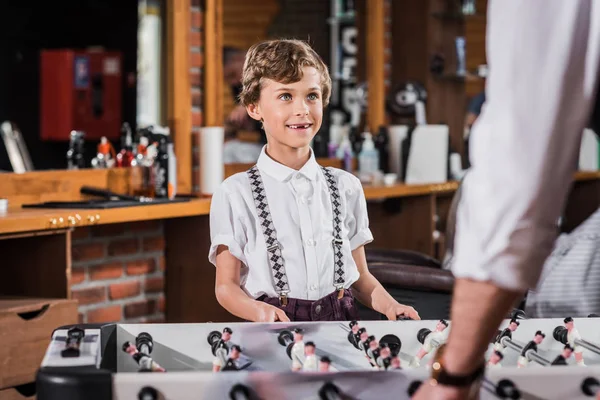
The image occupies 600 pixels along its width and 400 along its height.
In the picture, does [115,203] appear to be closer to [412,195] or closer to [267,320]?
[267,320]

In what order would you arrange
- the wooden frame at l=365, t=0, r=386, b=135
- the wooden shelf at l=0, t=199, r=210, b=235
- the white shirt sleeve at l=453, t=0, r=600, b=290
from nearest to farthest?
the white shirt sleeve at l=453, t=0, r=600, b=290
the wooden shelf at l=0, t=199, r=210, b=235
the wooden frame at l=365, t=0, r=386, b=135

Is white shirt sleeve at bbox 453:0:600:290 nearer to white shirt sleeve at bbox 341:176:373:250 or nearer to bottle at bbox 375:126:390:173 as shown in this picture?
white shirt sleeve at bbox 341:176:373:250

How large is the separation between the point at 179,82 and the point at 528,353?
2.78 m

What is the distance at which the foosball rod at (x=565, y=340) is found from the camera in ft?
5.89

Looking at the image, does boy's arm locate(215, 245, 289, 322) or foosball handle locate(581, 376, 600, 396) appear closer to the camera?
foosball handle locate(581, 376, 600, 396)

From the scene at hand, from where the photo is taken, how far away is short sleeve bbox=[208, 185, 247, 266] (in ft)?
7.28

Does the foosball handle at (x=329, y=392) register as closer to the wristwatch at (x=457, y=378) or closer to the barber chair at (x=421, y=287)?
the wristwatch at (x=457, y=378)

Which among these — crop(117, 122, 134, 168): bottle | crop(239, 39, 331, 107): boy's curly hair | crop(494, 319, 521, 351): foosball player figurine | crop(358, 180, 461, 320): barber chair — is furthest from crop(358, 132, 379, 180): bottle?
crop(494, 319, 521, 351): foosball player figurine

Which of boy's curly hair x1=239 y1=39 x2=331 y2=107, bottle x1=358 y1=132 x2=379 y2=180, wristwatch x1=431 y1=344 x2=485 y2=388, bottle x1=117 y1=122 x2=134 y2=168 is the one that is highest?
boy's curly hair x1=239 y1=39 x2=331 y2=107

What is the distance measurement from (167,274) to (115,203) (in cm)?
89

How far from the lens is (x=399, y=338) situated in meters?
1.84

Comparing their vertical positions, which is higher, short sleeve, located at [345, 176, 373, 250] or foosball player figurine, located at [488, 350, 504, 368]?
short sleeve, located at [345, 176, 373, 250]

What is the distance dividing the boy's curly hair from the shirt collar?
16 cm

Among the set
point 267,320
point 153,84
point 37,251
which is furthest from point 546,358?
point 153,84
